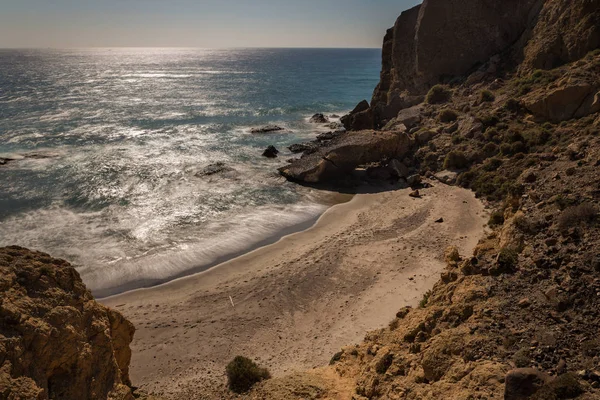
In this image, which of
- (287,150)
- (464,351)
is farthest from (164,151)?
(464,351)

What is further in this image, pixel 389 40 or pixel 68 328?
pixel 389 40

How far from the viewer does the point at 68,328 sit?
7664 millimetres

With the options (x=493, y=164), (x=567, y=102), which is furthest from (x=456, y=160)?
(x=567, y=102)

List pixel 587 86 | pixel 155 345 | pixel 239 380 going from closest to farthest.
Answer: pixel 239 380 → pixel 155 345 → pixel 587 86

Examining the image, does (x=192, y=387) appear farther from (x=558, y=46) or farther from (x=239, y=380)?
(x=558, y=46)

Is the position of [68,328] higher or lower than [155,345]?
higher

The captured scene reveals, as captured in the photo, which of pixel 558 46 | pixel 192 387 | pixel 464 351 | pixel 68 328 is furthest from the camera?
pixel 558 46

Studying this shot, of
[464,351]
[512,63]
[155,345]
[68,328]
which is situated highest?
[512,63]

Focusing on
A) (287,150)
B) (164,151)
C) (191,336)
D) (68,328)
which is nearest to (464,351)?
(68,328)

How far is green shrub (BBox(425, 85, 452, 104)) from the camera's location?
133ft

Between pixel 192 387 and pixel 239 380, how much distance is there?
73.5 inches

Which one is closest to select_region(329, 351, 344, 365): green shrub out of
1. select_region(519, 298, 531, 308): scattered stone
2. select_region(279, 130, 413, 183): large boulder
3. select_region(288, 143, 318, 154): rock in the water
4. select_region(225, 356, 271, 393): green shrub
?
select_region(225, 356, 271, 393): green shrub

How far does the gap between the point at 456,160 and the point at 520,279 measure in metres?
20.8

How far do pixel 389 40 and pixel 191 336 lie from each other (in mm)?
49484
